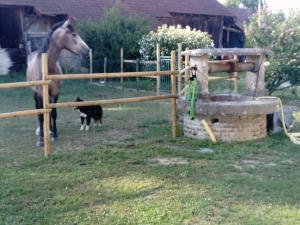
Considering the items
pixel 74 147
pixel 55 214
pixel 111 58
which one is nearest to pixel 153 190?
pixel 55 214

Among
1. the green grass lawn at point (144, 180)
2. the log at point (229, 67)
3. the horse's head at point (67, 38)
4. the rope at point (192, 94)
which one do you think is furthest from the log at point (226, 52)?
the horse's head at point (67, 38)

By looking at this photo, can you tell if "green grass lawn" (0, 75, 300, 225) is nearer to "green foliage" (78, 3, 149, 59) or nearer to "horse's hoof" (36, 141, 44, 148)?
"horse's hoof" (36, 141, 44, 148)

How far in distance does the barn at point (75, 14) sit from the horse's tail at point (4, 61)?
0.38m

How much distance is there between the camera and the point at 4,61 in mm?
20719

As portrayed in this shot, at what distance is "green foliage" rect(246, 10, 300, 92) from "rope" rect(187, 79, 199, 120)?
234 inches

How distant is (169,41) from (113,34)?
2651 mm

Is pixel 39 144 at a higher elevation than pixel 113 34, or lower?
lower

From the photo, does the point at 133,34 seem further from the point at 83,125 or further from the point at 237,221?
the point at 237,221

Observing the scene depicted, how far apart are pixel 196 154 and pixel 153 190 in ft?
5.83

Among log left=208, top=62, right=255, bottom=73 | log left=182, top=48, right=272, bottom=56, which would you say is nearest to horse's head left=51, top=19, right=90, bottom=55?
log left=182, top=48, right=272, bottom=56

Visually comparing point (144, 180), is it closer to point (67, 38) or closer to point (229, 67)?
point (67, 38)

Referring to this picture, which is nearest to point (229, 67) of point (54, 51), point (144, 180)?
point (54, 51)

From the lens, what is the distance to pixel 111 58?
764 inches

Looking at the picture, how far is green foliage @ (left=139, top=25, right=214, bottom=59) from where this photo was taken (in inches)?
723
